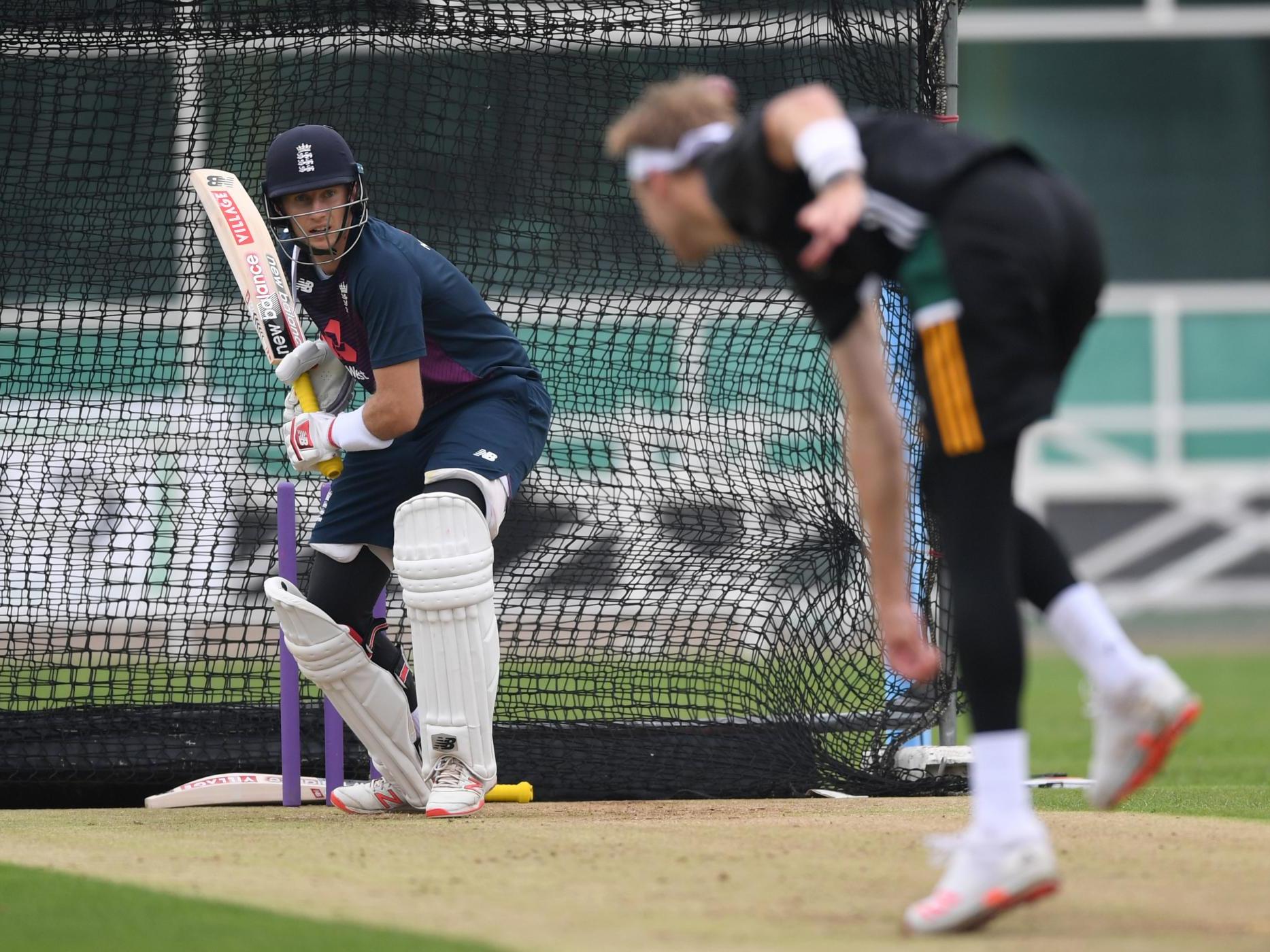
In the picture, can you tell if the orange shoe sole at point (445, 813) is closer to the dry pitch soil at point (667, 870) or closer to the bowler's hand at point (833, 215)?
the dry pitch soil at point (667, 870)

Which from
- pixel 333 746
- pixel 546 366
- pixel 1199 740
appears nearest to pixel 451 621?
pixel 333 746

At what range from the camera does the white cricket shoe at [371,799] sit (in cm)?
496

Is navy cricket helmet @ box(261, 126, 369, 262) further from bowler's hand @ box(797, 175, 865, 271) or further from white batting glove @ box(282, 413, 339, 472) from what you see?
bowler's hand @ box(797, 175, 865, 271)

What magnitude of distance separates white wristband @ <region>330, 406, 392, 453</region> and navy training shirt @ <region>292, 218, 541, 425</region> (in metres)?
0.16

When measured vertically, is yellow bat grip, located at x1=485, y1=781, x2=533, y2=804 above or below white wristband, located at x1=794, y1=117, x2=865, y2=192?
below

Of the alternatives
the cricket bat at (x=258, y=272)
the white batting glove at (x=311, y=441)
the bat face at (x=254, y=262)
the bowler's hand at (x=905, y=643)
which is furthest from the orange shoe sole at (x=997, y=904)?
the bat face at (x=254, y=262)

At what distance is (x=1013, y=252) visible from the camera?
3023 millimetres

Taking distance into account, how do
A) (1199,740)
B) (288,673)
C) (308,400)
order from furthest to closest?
1. (1199,740)
2. (288,673)
3. (308,400)

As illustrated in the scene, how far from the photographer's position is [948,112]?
579 cm

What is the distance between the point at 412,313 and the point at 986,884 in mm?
2255

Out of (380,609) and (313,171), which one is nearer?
(313,171)

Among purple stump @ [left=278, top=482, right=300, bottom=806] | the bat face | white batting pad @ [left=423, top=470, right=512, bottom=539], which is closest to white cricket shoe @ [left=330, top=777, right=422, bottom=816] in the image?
purple stump @ [left=278, top=482, right=300, bottom=806]

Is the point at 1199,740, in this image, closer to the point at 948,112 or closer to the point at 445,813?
the point at 948,112

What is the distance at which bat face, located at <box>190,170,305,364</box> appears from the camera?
489 centimetres
